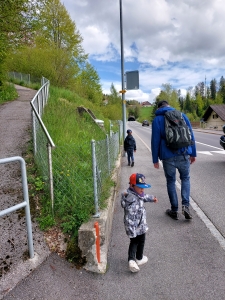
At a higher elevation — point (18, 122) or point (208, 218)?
point (18, 122)

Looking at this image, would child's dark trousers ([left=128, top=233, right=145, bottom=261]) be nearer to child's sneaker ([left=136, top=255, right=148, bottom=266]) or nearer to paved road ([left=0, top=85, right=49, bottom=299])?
child's sneaker ([left=136, top=255, right=148, bottom=266])

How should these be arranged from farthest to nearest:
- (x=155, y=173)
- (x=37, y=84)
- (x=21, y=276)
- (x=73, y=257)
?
(x=37, y=84) < (x=155, y=173) < (x=73, y=257) < (x=21, y=276)

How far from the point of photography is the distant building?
4438 centimetres

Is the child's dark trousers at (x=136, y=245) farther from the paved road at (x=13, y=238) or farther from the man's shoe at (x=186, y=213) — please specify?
the man's shoe at (x=186, y=213)

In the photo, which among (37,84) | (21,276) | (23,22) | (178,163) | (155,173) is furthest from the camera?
(37,84)

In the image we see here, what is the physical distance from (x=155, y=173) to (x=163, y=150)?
145 inches

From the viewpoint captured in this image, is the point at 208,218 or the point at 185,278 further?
the point at 208,218

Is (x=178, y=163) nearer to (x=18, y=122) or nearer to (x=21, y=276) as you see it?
(x=21, y=276)

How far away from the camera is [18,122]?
8562 mm

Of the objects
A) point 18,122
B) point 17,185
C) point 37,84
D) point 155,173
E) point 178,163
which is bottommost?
point 155,173

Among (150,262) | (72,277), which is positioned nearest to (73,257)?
(72,277)

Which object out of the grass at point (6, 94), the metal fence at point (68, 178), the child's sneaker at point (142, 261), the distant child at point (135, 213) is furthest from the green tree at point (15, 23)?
the child's sneaker at point (142, 261)

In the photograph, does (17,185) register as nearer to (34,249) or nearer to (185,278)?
(34,249)

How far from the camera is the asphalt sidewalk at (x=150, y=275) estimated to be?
7.41 feet
